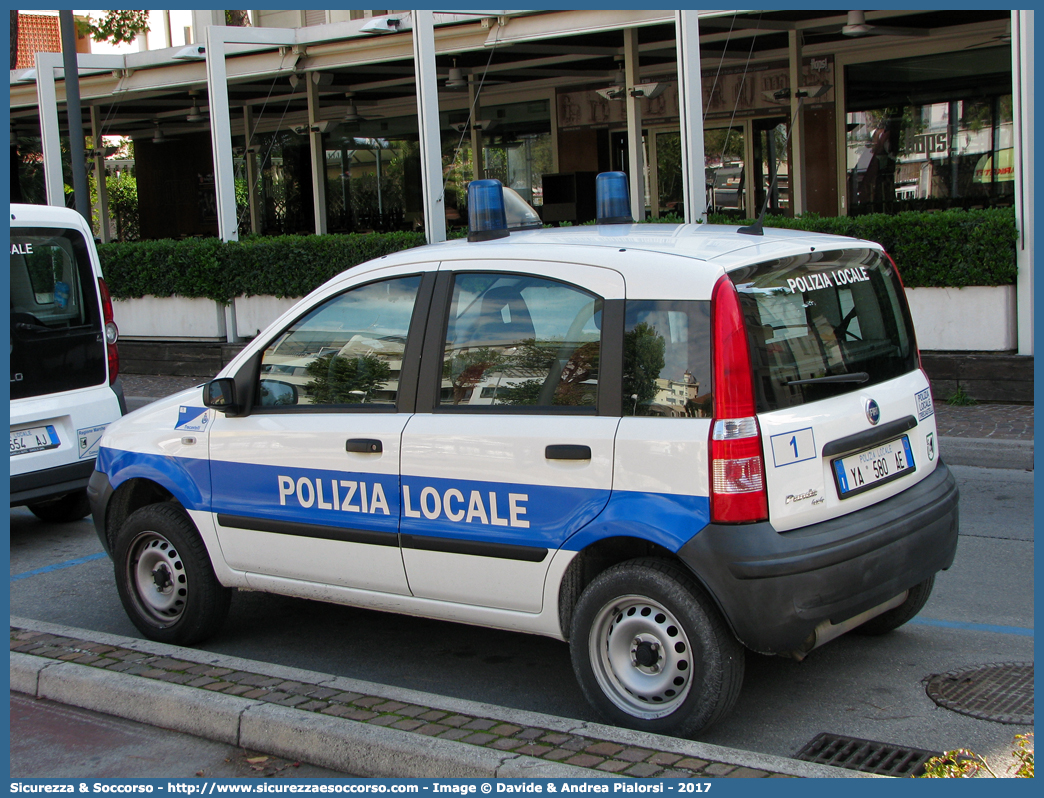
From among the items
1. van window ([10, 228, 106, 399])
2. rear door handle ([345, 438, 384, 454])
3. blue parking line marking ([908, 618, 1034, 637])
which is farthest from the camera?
van window ([10, 228, 106, 399])

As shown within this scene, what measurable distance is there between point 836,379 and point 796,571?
749 mm

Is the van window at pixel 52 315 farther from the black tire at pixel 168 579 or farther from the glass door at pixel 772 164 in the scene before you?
the glass door at pixel 772 164

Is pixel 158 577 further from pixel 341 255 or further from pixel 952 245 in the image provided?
pixel 341 255

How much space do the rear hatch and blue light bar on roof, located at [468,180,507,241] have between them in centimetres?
131

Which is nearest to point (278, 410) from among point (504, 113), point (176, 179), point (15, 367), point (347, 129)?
point (15, 367)

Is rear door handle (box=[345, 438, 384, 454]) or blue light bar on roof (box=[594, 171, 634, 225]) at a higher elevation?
blue light bar on roof (box=[594, 171, 634, 225])

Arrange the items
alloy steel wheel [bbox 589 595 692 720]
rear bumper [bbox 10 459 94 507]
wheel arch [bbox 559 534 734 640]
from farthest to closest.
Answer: rear bumper [bbox 10 459 94 507]
wheel arch [bbox 559 534 734 640]
alloy steel wheel [bbox 589 595 692 720]

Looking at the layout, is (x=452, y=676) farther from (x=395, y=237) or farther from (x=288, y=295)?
(x=288, y=295)

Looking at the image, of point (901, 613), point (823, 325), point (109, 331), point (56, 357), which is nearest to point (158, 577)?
point (56, 357)

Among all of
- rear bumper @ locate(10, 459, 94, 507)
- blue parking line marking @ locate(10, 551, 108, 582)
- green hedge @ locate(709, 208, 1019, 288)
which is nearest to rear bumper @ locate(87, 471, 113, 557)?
blue parking line marking @ locate(10, 551, 108, 582)

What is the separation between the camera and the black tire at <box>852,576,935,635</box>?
467 cm

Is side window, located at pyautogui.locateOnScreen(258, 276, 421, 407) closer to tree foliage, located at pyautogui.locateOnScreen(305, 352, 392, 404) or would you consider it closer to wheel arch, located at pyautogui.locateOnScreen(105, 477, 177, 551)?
tree foliage, located at pyautogui.locateOnScreen(305, 352, 392, 404)

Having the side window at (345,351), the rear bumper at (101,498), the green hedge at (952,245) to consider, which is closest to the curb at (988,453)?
the green hedge at (952,245)

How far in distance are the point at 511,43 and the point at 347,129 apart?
10.9 metres
